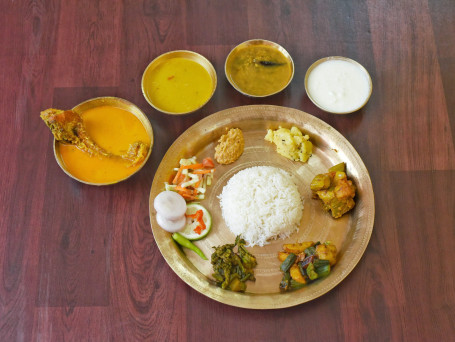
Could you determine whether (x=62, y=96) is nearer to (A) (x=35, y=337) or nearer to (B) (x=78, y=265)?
(B) (x=78, y=265)

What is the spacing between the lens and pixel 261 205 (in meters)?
2.74

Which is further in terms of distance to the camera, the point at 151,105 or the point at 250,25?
the point at 250,25

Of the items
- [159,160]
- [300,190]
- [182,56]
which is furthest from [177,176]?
[182,56]

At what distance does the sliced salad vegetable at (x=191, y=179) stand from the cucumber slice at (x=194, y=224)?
0.27 ft

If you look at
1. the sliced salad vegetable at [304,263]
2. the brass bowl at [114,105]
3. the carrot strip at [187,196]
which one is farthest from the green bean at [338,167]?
the brass bowl at [114,105]

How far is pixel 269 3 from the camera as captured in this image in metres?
3.47

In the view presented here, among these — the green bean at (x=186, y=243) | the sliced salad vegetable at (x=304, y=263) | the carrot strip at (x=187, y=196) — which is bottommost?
the sliced salad vegetable at (x=304, y=263)

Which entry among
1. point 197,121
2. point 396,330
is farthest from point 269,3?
point 396,330

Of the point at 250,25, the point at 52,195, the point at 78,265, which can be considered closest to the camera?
the point at 78,265

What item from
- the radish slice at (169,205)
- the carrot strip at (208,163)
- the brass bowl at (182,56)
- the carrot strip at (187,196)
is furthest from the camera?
the brass bowl at (182,56)

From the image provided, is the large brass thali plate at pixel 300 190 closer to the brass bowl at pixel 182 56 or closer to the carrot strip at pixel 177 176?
the carrot strip at pixel 177 176

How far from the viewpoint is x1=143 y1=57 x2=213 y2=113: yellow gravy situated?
295 cm

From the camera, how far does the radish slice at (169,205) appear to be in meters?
2.46

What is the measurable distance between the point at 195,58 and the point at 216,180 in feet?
3.21
